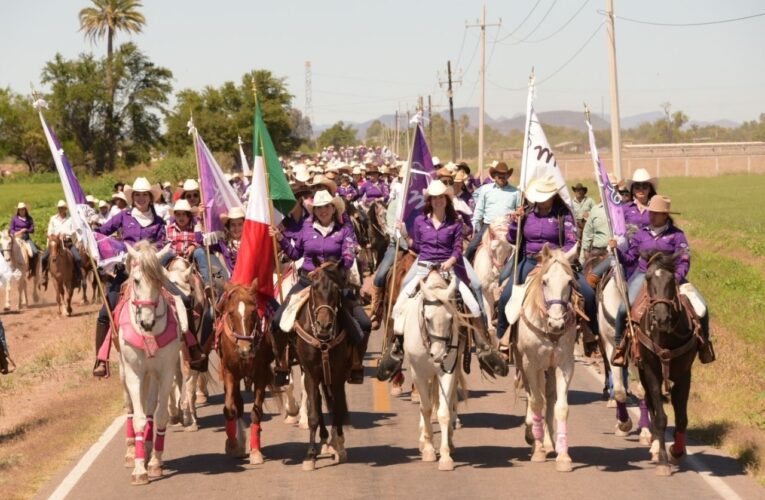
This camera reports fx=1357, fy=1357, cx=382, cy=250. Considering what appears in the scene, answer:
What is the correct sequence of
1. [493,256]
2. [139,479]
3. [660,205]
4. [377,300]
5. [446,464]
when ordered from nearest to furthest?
[139,479] < [446,464] < [660,205] < [377,300] < [493,256]

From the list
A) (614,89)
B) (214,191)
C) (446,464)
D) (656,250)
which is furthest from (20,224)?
(656,250)

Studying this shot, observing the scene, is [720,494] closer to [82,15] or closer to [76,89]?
[76,89]

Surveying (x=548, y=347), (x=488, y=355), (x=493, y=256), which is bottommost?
(x=488, y=355)

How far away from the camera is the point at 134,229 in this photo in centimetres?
1583

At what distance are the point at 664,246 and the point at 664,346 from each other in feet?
3.84

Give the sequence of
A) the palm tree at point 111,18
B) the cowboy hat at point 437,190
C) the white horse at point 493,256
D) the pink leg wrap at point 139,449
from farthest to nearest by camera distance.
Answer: the palm tree at point 111,18, the white horse at point 493,256, the cowboy hat at point 437,190, the pink leg wrap at point 139,449

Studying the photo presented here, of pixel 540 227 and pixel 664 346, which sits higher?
pixel 540 227

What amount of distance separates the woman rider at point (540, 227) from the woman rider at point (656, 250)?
563mm

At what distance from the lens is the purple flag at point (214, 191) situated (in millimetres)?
16859

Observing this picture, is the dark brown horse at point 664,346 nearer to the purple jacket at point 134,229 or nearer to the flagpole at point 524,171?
the flagpole at point 524,171

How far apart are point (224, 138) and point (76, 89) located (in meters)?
17.0

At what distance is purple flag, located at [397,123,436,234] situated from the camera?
53.4ft

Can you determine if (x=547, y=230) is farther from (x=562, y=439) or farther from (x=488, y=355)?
(x=562, y=439)

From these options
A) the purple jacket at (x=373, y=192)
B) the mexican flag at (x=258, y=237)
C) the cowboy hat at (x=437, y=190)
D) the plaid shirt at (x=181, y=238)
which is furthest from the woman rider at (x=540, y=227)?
the purple jacket at (x=373, y=192)
